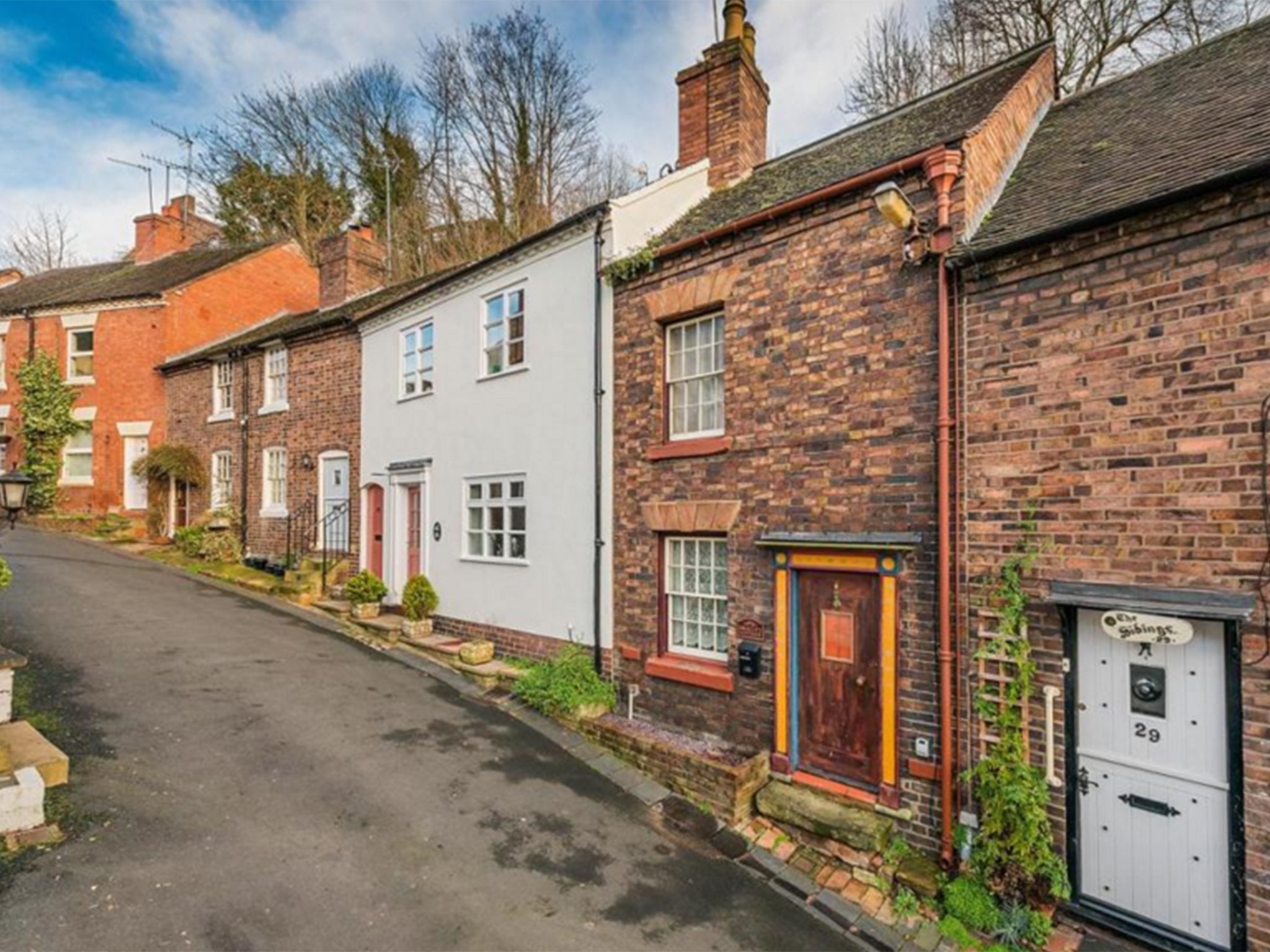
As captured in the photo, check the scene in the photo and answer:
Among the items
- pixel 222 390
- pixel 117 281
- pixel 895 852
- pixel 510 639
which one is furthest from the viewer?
pixel 117 281

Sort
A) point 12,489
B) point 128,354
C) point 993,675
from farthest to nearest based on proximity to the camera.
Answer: point 128,354, point 12,489, point 993,675

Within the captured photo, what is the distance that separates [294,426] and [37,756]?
10824 millimetres

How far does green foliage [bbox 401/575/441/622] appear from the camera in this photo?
11398 mm

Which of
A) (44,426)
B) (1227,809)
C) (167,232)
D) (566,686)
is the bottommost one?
(566,686)

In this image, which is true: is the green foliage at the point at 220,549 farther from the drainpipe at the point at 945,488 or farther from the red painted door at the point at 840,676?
the drainpipe at the point at 945,488

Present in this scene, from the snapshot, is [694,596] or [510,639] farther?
[510,639]

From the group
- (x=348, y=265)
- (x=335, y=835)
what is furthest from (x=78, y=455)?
(x=335, y=835)

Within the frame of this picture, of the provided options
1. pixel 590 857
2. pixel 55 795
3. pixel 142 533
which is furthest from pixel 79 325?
pixel 590 857

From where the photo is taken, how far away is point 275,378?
52.6 feet

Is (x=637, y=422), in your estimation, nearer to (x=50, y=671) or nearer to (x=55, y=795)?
(x=55, y=795)

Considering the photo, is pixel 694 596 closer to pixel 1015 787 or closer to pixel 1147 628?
pixel 1015 787

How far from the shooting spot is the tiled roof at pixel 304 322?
13.8 metres

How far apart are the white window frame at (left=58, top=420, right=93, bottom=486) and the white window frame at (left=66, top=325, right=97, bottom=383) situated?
4.57 feet

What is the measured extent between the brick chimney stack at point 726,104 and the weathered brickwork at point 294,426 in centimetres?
839
